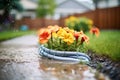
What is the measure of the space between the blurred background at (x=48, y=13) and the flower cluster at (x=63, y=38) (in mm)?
2321

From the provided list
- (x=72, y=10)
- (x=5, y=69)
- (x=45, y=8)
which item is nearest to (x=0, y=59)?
(x=5, y=69)

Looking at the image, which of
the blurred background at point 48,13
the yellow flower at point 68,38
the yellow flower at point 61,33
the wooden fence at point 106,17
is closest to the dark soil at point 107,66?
the yellow flower at point 68,38

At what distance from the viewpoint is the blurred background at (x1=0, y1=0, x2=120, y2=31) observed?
1562 cm

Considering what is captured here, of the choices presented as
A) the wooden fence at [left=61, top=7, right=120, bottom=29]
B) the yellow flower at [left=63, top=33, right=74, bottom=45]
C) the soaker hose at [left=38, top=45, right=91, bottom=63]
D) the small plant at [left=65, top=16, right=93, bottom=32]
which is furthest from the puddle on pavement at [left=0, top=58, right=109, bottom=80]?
the wooden fence at [left=61, top=7, right=120, bottom=29]

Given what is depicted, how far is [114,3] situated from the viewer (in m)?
38.2

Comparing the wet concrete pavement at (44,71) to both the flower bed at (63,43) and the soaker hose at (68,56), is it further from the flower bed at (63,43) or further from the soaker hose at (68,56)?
the flower bed at (63,43)

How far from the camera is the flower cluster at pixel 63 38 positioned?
26.7 ft

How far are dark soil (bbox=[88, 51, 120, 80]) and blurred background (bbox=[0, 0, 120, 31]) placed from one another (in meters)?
3.91

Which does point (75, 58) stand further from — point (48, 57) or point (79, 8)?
point (79, 8)

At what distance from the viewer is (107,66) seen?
6645mm

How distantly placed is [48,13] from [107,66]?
44.6 m

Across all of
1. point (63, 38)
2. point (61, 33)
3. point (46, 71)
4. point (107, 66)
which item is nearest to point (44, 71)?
point (46, 71)

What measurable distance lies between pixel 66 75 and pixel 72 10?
59039mm

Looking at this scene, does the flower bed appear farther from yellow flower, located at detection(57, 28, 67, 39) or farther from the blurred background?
the blurred background
